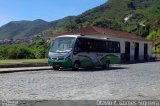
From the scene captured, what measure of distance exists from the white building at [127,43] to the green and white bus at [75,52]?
12.7 meters

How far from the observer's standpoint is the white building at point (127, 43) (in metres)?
45.7

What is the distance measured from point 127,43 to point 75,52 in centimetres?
2311

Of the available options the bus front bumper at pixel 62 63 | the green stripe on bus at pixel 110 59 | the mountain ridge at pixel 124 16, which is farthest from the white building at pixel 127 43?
the mountain ridge at pixel 124 16

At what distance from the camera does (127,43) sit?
166ft

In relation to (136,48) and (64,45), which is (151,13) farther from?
(64,45)

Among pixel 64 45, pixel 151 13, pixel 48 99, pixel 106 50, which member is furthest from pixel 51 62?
pixel 151 13

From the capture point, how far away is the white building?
4566 cm

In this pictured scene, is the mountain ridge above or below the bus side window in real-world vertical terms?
above

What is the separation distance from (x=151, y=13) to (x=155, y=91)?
349ft

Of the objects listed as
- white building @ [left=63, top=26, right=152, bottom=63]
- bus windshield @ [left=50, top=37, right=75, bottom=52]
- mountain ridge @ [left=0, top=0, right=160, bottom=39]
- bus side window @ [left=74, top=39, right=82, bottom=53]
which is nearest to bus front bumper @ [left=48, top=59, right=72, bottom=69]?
bus windshield @ [left=50, top=37, right=75, bottom=52]

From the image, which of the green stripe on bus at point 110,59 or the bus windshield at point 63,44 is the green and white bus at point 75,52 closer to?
the bus windshield at point 63,44

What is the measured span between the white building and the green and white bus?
12.7 meters

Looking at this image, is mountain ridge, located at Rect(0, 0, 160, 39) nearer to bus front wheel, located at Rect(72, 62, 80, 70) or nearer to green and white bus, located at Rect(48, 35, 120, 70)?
green and white bus, located at Rect(48, 35, 120, 70)

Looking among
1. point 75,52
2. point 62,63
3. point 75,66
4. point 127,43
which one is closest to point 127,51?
point 127,43
